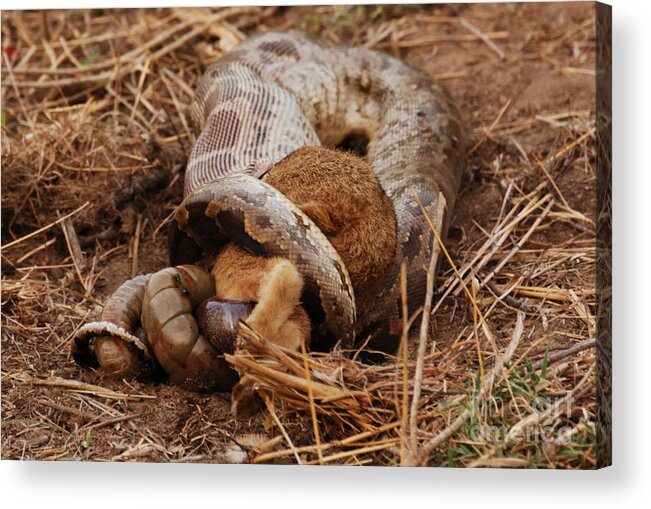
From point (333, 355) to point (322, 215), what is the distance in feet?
1.55

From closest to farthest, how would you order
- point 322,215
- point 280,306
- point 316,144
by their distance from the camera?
point 280,306, point 322,215, point 316,144

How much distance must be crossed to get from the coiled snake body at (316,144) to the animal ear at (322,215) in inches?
1.3

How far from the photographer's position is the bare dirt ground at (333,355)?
334 cm

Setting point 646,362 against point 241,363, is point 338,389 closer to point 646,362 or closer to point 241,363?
point 241,363

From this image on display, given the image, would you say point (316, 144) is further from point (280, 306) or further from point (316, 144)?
point (280, 306)

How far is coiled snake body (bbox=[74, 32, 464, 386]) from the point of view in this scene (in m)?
3.32

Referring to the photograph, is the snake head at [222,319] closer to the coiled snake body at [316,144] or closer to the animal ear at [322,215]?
the coiled snake body at [316,144]

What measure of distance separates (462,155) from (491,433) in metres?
1.79

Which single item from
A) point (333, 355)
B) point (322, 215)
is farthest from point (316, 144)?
point (333, 355)

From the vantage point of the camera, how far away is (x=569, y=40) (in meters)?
5.05

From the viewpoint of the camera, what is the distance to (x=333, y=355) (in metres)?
3.35

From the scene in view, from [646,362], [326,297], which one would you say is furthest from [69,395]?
[646,362]

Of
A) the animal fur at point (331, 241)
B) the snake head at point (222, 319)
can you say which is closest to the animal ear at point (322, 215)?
the animal fur at point (331, 241)

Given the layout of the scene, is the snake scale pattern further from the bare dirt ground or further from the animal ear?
the bare dirt ground
